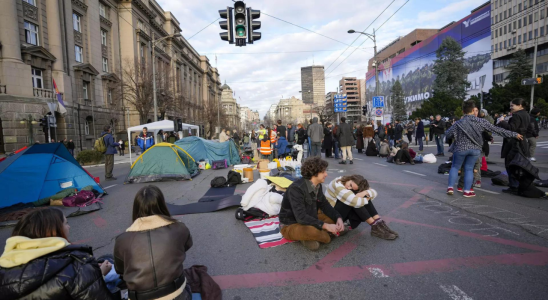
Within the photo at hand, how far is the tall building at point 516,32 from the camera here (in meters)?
51.8

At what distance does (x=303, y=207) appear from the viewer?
386 cm

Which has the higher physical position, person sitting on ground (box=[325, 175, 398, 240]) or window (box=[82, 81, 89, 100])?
window (box=[82, 81, 89, 100])

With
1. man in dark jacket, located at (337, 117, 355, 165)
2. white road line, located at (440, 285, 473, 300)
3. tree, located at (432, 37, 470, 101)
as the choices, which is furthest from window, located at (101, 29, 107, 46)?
tree, located at (432, 37, 470, 101)

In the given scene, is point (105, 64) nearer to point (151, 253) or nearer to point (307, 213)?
point (307, 213)

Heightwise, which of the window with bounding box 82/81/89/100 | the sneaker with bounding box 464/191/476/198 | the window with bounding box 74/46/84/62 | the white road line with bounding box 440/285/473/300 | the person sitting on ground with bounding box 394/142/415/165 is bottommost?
the white road line with bounding box 440/285/473/300

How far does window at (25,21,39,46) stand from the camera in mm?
23969

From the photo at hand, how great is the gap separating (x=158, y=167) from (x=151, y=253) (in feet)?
30.1

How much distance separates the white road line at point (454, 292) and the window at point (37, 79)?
3048cm

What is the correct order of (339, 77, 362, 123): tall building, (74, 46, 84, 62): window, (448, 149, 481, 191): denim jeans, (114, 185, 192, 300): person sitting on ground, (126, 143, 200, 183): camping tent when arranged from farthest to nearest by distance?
(339, 77, 362, 123): tall building
(74, 46, 84, 62): window
(126, 143, 200, 183): camping tent
(448, 149, 481, 191): denim jeans
(114, 185, 192, 300): person sitting on ground

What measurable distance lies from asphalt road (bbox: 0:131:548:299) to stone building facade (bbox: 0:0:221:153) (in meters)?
17.9

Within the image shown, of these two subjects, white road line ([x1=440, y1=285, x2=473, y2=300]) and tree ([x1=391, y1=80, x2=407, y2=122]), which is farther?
tree ([x1=391, y1=80, x2=407, y2=122])

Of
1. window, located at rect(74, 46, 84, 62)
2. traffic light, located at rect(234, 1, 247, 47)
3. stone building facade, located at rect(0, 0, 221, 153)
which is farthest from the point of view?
window, located at rect(74, 46, 84, 62)

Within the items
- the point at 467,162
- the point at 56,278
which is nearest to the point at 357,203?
the point at 56,278

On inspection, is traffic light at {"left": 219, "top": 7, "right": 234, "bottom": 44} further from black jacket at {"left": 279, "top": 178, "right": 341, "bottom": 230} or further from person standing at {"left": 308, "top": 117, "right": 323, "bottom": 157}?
black jacket at {"left": 279, "top": 178, "right": 341, "bottom": 230}
